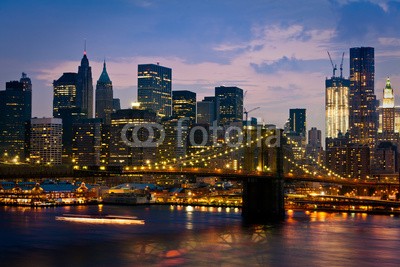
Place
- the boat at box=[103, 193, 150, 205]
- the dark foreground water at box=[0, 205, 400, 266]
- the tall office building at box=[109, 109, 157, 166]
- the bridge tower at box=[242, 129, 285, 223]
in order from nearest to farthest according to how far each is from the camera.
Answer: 1. the dark foreground water at box=[0, 205, 400, 266]
2. the bridge tower at box=[242, 129, 285, 223]
3. the boat at box=[103, 193, 150, 205]
4. the tall office building at box=[109, 109, 157, 166]

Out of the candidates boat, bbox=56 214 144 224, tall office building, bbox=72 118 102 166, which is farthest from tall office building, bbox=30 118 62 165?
boat, bbox=56 214 144 224

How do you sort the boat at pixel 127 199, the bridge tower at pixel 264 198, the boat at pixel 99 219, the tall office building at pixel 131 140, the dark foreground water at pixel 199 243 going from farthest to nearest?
the tall office building at pixel 131 140 → the boat at pixel 127 199 → the bridge tower at pixel 264 198 → the boat at pixel 99 219 → the dark foreground water at pixel 199 243

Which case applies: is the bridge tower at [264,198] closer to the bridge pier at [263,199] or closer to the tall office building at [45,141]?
the bridge pier at [263,199]

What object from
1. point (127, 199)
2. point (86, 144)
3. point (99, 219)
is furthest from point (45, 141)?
point (99, 219)

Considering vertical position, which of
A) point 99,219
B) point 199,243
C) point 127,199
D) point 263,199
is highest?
point 263,199

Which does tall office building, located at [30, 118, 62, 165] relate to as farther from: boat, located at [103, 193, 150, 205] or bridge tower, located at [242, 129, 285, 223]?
bridge tower, located at [242, 129, 285, 223]

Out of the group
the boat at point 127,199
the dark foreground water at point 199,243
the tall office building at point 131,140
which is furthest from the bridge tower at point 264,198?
the tall office building at point 131,140

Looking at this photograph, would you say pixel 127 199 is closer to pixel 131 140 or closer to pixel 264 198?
pixel 264 198
